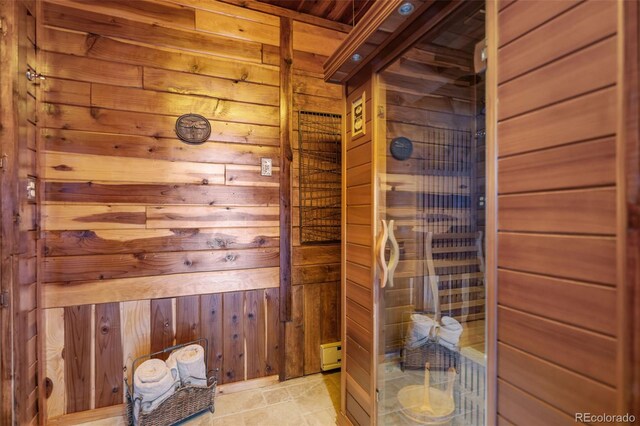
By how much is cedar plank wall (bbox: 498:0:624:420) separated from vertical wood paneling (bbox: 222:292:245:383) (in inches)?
70.9


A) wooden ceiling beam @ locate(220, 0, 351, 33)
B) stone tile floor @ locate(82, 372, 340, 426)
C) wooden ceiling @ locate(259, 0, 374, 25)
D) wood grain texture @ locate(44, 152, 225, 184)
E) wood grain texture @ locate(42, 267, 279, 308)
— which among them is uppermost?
wooden ceiling @ locate(259, 0, 374, 25)

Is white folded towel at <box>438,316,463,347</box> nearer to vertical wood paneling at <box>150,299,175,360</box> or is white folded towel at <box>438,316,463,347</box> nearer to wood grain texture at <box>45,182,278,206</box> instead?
wood grain texture at <box>45,182,278,206</box>

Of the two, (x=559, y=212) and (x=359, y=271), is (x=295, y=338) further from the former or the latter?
(x=559, y=212)

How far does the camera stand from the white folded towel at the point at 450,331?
4.91 ft

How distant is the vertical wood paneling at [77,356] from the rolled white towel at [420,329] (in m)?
2.00

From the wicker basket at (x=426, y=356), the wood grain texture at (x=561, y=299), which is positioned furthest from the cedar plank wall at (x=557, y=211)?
the wicker basket at (x=426, y=356)

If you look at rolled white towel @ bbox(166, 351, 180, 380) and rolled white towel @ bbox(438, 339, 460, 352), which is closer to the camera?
rolled white towel @ bbox(438, 339, 460, 352)

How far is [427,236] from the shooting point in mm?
1687

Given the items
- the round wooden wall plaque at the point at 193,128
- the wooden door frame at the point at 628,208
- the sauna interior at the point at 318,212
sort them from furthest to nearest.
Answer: the round wooden wall plaque at the point at 193,128 < the sauna interior at the point at 318,212 < the wooden door frame at the point at 628,208

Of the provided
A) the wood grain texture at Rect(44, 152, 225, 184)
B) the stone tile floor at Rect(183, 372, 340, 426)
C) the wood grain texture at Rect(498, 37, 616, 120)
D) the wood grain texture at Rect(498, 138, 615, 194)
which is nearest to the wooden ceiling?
the wood grain texture at Rect(44, 152, 225, 184)

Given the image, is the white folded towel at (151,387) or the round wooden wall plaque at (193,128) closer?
the white folded towel at (151,387)

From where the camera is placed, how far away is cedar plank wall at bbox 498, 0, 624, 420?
24.1 inches

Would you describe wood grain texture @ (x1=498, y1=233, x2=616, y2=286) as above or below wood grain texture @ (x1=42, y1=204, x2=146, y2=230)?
below

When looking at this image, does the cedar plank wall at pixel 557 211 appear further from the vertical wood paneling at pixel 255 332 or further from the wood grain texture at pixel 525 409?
the vertical wood paneling at pixel 255 332
